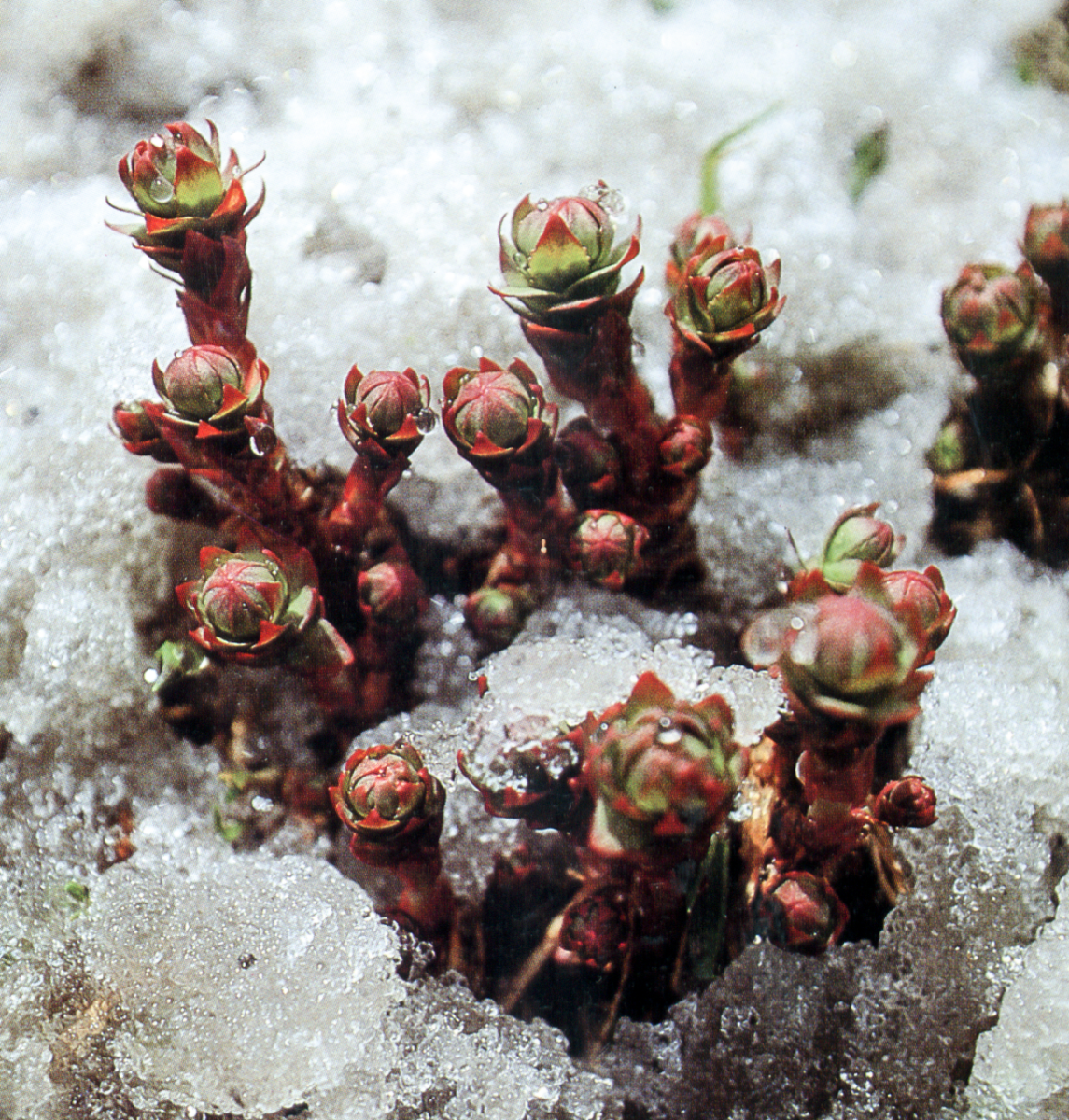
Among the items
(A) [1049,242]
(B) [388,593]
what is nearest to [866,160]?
(A) [1049,242]

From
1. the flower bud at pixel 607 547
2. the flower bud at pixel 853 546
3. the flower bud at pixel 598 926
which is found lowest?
the flower bud at pixel 598 926

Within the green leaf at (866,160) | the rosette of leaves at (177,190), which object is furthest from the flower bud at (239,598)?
the green leaf at (866,160)

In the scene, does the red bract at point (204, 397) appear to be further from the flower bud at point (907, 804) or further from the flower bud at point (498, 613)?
the flower bud at point (907, 804)

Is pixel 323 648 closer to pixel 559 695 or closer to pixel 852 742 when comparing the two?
pixel 559 695

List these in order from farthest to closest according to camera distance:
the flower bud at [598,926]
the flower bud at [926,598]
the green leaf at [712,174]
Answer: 1. the green leaf at [712,174]
2. the flower bud at [598,926]
3. the flower bud at [926,598]

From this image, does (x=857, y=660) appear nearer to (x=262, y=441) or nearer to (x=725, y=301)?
(x=725, y=301)
